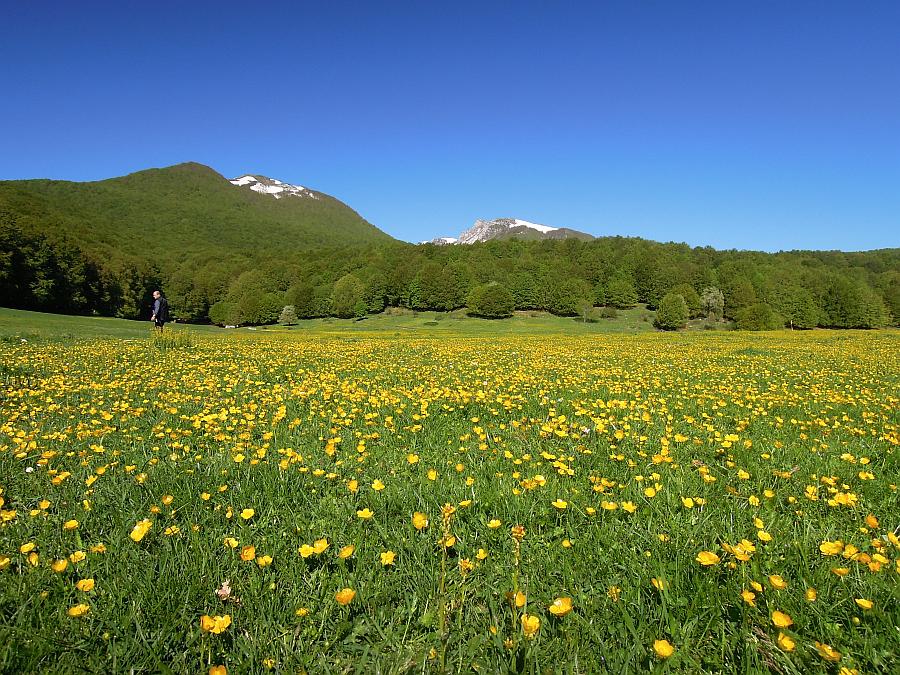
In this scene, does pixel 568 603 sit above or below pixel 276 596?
above

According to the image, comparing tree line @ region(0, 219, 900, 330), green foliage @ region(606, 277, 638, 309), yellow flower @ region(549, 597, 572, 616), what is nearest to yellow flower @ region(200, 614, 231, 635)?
yellow flower @ region(549, 597, 572, 616)

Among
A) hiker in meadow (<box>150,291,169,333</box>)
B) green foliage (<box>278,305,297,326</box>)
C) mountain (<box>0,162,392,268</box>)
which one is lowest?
green foliage (<box>278,305,297,326</box>)

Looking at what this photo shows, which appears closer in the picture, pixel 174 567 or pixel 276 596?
pixel 276 596

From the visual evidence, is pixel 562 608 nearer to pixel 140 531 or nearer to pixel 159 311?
pixel 140 531

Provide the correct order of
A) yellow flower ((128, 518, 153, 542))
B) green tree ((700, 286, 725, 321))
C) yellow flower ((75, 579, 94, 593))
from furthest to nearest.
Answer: green tree ((700, 286, 725, 321)) → yellow flower ((128, 518, 153, 542)) → yellow flower ((75, 579, 94, 593))

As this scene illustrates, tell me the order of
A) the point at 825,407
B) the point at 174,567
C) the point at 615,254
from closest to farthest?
the point at 174,567 < the point at 825,407 < the point at 615,254

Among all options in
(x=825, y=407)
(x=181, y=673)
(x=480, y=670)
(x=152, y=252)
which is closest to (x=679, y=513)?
(x=480, y=670)

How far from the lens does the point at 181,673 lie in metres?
1.73

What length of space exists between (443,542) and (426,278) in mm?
95915

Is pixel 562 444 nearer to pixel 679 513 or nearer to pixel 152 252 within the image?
pixel 679 513

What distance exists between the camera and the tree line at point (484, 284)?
74.2 meters

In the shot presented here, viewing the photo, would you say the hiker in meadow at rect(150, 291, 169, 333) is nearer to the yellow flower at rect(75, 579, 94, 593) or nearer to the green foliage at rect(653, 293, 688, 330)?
the yellow flower at rect(75, 579, 94, 593)

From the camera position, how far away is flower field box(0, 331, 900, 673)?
1824 millimetres

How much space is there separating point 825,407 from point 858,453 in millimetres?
2596
